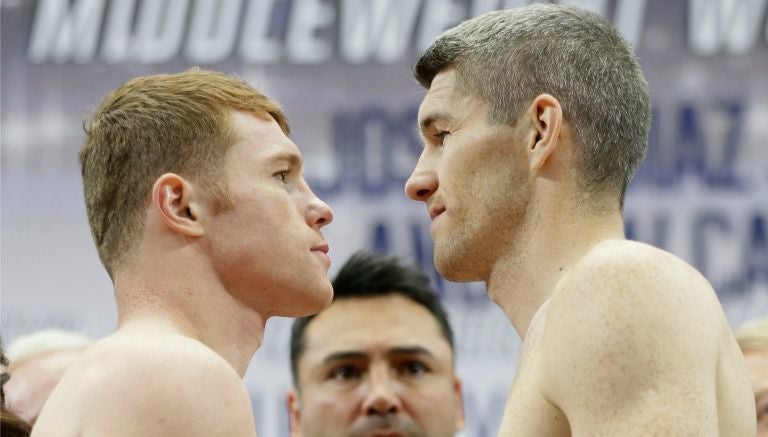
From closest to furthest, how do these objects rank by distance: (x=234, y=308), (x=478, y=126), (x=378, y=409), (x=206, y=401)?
(x=206, y=401) → (x=234, y=308) → (x=478, y=126) → (x=378, y=409)

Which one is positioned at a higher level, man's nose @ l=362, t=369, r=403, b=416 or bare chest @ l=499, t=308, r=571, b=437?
bare chest @ l=499, t=308, r=571, b=437

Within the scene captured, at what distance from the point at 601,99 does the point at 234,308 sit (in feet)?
2.70

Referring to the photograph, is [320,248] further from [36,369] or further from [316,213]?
[36,369]

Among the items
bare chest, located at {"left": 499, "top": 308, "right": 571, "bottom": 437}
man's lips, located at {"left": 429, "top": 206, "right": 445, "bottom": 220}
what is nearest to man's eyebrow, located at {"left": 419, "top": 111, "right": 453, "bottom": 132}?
man's lips, located at {"left": 429, "top": 206, "right": 445, "bottom": 220}

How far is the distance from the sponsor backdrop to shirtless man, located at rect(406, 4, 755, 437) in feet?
7.71

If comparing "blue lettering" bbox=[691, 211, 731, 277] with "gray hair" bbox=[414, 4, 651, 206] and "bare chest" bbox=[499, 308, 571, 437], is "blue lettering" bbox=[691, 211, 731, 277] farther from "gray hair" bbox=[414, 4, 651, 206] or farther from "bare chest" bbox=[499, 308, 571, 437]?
"bare chest" bbox=[499, 308, 571, 437]

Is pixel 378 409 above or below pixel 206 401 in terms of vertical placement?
below

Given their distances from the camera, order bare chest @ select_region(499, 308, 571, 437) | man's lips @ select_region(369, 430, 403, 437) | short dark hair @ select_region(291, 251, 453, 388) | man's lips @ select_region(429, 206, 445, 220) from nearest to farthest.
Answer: bare chest @ select_region(499, 308, 571, 437) → man's lips @ select_region(429, 206, 445, 220) → man's lips @ select_region(369, 430, 403, 437) → short dark hair @ select_region(291, 251, 453, 388)

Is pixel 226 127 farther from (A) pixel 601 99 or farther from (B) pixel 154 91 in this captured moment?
(A) pixel 601 99

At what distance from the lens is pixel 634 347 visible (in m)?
1.98

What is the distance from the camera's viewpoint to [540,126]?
2.38m

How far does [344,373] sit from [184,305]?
1634 mm

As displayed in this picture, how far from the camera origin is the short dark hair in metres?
4.05

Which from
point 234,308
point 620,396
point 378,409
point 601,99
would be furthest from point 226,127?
point 378,409
